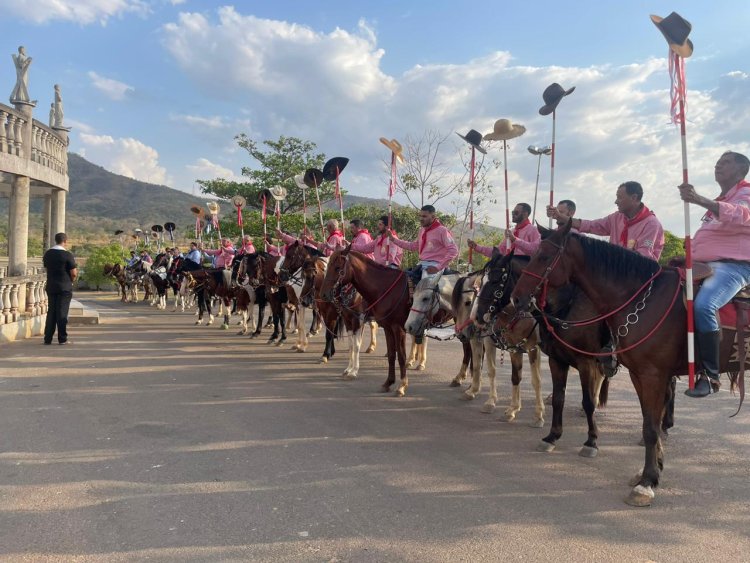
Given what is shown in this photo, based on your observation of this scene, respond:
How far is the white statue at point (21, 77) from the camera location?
492 inches

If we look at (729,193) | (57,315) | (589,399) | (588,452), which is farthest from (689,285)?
(57,315)

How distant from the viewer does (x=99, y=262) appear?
1134 inches

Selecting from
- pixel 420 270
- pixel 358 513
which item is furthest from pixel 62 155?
pixel 358 513

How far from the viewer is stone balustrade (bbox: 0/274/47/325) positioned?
11.1 m

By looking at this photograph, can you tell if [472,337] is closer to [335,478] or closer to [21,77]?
[335,478]

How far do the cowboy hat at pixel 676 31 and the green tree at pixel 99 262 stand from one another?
2802cm

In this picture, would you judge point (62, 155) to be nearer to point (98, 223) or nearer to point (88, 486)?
point (88, 486)

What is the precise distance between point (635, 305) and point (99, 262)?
30282 millimetres

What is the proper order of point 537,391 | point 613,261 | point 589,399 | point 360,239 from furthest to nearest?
point 360,239
point 537,391
point 589,399
point 613,261

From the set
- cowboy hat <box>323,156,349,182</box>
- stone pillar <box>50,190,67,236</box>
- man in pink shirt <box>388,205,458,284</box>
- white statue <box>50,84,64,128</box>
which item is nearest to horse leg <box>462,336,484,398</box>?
man in pink shirt <box>388,205,458,284</box>

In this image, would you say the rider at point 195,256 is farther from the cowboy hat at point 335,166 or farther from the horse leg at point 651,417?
the horse leg at point 651,417

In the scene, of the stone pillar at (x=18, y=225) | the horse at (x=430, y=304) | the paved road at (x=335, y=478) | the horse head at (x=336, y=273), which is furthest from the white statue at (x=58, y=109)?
the horse at (x=430, y=304)

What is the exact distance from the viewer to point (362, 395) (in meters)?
7.35

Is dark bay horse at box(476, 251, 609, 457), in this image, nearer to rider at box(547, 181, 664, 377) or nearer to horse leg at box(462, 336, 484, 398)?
rider at box(547, 181, 664, 377)
